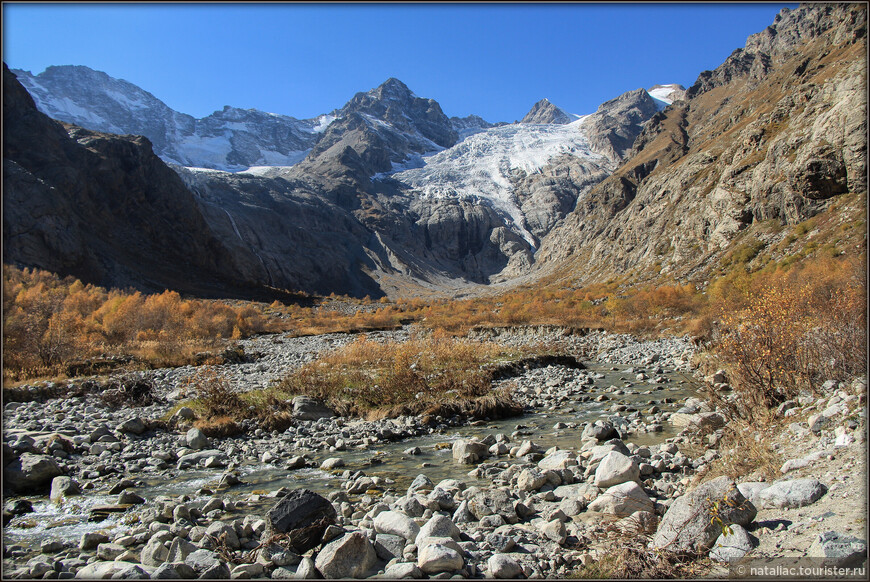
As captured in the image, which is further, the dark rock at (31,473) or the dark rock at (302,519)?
the dark rock at (31,473)

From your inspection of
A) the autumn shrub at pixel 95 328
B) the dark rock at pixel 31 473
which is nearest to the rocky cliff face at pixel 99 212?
the autumn shrub at pixel 95 328

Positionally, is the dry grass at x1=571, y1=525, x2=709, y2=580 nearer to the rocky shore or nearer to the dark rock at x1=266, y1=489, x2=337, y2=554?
the rocky shore

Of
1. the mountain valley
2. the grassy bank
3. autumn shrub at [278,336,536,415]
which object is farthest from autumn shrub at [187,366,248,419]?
the mountain valley

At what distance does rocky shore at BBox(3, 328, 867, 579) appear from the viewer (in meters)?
4.41

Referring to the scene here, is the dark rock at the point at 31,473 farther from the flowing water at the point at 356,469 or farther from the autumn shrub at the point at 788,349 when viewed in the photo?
the autumn shrub at the point at 788,349

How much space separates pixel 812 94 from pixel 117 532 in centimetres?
6397

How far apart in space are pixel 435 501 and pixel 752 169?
57093 mm

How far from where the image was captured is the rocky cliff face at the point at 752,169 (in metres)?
36.6

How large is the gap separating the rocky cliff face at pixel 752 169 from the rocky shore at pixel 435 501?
8.12 metres

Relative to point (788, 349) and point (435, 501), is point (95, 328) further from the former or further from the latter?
point (788, 349)

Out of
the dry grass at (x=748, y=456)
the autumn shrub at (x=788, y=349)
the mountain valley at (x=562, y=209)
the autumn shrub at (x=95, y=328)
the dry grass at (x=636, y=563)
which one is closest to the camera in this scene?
the dry grass at (x=636, y=563)

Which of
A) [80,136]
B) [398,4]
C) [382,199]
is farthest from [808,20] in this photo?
[80,136]

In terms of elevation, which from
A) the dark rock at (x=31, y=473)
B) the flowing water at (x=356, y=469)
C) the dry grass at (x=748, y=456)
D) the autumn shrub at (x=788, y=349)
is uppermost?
the autumn shrub at (x=788, y=349)

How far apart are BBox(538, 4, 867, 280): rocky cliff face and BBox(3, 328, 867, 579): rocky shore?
812cm
